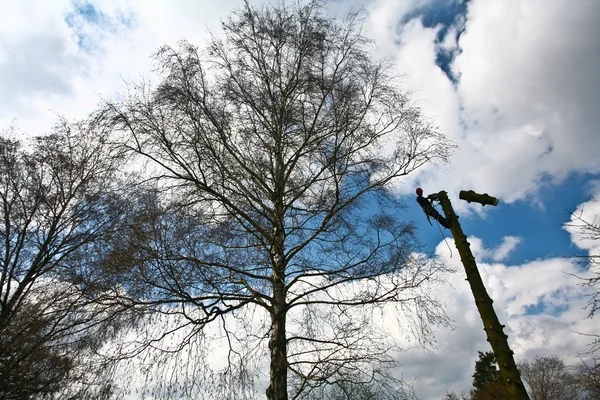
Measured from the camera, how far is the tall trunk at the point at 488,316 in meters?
4.05

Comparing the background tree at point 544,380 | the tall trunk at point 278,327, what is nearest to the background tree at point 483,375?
the background tree at point 544,380

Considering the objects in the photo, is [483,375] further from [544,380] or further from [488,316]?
[488,316]

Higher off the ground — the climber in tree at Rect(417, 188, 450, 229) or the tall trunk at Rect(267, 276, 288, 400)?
the climber in tree at Rect(417, 188, 450, 229)

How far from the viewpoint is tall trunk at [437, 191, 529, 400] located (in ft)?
13.3

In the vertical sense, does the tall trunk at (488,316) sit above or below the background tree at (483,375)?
below

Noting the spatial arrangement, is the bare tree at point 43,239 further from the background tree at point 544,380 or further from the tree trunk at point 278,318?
the background tree at point 544,380

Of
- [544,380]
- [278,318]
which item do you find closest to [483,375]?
[544,380]

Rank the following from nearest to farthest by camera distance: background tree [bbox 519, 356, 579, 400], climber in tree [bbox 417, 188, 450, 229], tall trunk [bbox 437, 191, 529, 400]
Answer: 1. tall trunk [bbox 437, 191, 529, 400]
2. climber in tree [bbox 417, 188, 450, 229]
3. background tree [bbox 519, 356, 579, 400]

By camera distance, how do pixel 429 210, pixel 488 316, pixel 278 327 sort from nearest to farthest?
pixel 488 316
pixel 429 210
pixel 278 327

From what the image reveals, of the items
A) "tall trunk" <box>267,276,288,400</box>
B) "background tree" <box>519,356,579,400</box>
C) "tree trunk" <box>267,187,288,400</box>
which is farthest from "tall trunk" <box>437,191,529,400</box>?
"background tree" <box>519,356,579,400</box>

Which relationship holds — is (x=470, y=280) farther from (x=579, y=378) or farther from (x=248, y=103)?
(x=579, y=378)

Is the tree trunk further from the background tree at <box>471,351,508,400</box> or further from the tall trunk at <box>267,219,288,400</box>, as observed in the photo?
the background tree at <box>471,351,508,400</box>

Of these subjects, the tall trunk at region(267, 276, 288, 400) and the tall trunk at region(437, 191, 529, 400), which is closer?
the tall trunk at region(437, 191, 529, 400)

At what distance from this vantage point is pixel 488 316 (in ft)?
14.8
